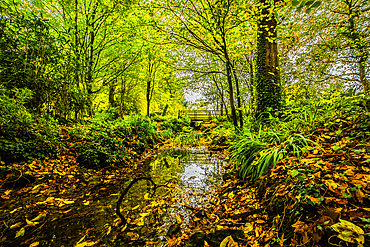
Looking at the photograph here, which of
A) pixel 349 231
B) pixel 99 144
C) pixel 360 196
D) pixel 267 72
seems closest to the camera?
pixel 349 231

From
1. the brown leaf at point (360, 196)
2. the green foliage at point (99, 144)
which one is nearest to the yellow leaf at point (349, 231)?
the brown leaf at point (360, 196)

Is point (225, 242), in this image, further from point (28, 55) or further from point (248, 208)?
point (28, 55)

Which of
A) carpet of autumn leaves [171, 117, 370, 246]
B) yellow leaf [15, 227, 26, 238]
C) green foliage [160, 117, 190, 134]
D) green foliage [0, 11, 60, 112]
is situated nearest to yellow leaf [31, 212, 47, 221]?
yellow leaf [15, 227, 26, 238]

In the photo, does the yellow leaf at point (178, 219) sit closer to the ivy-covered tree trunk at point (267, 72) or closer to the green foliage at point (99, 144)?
the green foliage at point (99, 144)

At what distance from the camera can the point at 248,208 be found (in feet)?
6.15

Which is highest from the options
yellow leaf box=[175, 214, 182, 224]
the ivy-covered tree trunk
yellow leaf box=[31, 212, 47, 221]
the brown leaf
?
the ivy-covered tree trunk

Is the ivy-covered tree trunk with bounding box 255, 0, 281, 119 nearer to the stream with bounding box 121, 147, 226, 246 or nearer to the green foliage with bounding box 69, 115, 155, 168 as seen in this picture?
the stream with bounding box 121, 147, 226, 246

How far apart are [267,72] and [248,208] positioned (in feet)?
11.6

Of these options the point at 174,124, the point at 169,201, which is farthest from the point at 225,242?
the point at 174,124

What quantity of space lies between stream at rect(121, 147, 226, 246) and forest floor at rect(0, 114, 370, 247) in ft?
0.16

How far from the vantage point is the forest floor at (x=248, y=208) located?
1.08 meters

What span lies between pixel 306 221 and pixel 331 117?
2.12 metres

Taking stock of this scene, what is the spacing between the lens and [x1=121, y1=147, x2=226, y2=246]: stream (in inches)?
66.6

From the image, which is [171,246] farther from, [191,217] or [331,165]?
[331,165]
